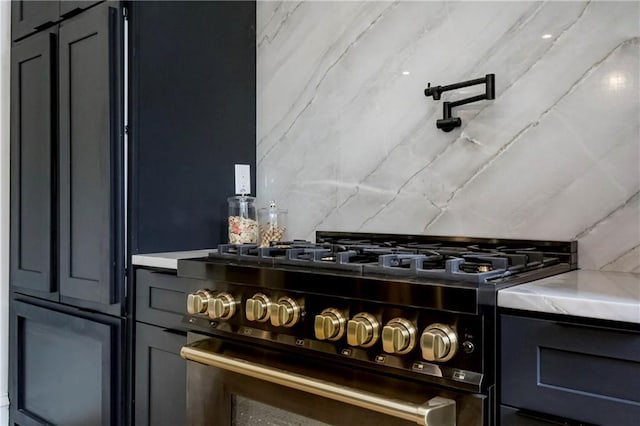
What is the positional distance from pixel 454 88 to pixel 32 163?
1.63 meters

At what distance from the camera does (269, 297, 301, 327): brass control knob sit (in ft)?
3.94

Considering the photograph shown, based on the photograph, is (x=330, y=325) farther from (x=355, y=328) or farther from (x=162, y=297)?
(x=162, y=297)

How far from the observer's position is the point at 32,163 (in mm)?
2133

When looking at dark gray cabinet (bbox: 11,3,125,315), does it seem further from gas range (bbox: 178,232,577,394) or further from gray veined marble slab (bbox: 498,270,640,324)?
gray veined marble slab (bbox: 498,270,640,324)

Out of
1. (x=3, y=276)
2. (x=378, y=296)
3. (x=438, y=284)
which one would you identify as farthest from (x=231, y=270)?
(x=3, y=276)

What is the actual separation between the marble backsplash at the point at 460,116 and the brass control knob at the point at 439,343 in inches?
26.1

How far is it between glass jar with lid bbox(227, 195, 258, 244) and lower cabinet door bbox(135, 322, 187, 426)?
46 cm

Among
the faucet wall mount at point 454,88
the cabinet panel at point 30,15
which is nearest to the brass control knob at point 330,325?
the faucet wall mount at point 454,88

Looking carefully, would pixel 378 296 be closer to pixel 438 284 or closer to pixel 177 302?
pixel 438 284

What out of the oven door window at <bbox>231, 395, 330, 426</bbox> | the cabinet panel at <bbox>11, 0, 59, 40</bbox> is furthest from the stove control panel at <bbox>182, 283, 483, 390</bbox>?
the cabinet panel at <bbox>11, 0, 59, 40</bbox>

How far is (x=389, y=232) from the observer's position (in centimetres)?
184

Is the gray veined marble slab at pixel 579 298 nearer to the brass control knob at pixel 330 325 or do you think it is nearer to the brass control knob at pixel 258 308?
the brass control knob at pixel 330 325

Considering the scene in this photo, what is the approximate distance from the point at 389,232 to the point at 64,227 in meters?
1.17

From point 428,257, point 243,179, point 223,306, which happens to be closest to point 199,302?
point 223,306
